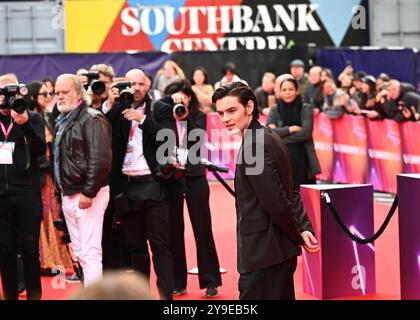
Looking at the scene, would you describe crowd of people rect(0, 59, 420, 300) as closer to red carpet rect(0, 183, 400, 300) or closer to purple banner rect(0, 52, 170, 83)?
red carpet rect(0, 183, 400, 300)

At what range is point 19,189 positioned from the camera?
26.0 feet

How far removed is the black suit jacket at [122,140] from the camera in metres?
7.93

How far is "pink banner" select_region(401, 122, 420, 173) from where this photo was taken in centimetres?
1411

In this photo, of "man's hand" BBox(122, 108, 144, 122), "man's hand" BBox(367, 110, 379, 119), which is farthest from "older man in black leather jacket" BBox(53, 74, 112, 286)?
"man's hand" BBox(367, 110, 379, 119)

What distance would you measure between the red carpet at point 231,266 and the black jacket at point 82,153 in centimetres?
88

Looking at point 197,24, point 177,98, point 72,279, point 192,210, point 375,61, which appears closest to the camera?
point 177,98

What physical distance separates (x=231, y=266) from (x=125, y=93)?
3160 millimetres

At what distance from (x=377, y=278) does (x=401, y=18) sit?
15.5 m

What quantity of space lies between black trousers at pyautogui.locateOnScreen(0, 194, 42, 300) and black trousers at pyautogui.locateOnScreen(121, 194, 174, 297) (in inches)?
28.5

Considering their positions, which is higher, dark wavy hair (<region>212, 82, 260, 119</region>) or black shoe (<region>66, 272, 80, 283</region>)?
dark wavy hair (<region>212, 82, 260, 119</region>)

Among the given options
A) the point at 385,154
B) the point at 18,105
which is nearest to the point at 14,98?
the point at 18,105

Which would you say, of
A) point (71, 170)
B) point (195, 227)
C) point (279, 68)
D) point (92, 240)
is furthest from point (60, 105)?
point (279, 68)

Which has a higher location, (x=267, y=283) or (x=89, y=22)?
(x=89, y=22)

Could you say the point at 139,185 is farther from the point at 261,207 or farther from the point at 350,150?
the point at 350,150
